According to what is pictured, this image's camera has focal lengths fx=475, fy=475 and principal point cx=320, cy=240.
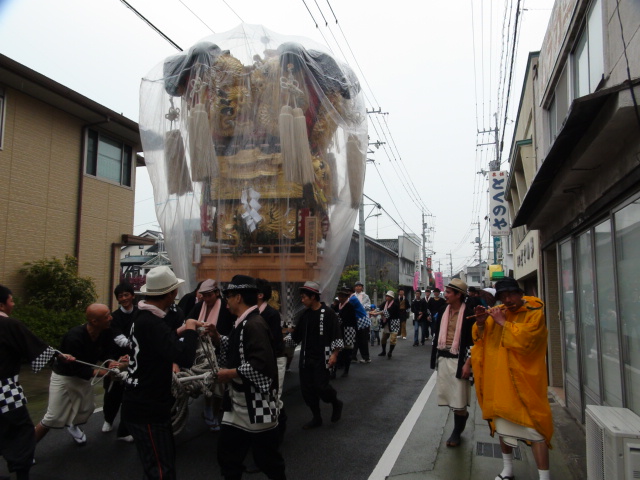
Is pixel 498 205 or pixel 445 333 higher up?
pixel 498 205

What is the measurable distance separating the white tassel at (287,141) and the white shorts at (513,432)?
393 cm

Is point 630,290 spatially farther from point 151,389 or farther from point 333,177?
point 333,177

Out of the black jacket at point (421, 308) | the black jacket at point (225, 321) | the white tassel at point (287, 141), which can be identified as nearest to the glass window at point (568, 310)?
the white tassel at point (287, 141)

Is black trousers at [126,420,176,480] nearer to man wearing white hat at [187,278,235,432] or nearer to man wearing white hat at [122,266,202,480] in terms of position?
man wearing white hat at [122,266,202,480]

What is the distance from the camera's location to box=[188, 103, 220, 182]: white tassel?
6449 millimetres

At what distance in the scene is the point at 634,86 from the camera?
3061 mm

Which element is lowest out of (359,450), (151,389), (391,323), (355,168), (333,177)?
(359,450)

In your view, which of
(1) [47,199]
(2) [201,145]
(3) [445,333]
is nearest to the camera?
(3) [445,333]

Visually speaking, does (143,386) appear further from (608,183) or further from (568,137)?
(608,183)

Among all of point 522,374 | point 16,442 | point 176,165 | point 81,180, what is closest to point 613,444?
point 522,374

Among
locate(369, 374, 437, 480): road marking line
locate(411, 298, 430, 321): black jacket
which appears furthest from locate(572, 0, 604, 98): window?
locate(411, 298, 430, 321): black jacket

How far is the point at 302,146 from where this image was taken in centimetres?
641

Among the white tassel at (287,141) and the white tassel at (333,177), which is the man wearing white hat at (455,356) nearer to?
the white tassel at (333,177)

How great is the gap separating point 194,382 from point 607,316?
4.17m
